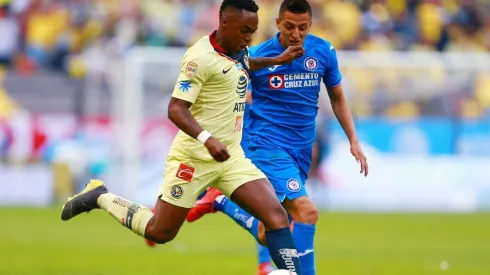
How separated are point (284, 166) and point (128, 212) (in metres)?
1.40

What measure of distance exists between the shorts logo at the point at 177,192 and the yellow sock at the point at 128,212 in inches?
17.5

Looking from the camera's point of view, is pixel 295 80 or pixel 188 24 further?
pixel 188 24

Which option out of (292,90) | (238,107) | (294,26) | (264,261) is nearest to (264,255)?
(264,261)

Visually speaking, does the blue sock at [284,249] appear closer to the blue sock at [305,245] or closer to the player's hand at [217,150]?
the blue sock at [305,245]

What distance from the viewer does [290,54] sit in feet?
28.5

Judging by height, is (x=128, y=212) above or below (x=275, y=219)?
below

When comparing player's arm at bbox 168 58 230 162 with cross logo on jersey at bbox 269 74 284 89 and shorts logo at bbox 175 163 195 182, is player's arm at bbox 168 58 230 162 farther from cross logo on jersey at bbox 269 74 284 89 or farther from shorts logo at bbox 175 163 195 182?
cross logo on jersey at bbox 269 74 284 89

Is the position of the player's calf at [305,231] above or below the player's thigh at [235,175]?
below

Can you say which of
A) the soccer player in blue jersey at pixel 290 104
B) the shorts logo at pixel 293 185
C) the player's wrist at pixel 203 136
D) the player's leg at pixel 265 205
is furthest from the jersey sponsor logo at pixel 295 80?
the player's wrist at pixel 203 136

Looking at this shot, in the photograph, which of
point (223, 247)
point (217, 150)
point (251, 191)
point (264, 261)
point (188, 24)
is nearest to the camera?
point (217, 150)

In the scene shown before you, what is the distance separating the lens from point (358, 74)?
78.5ft

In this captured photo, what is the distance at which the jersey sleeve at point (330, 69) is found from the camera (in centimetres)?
902

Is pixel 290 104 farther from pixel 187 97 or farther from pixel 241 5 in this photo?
pixel 187 97

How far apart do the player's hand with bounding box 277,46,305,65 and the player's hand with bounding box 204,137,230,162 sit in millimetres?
1646
